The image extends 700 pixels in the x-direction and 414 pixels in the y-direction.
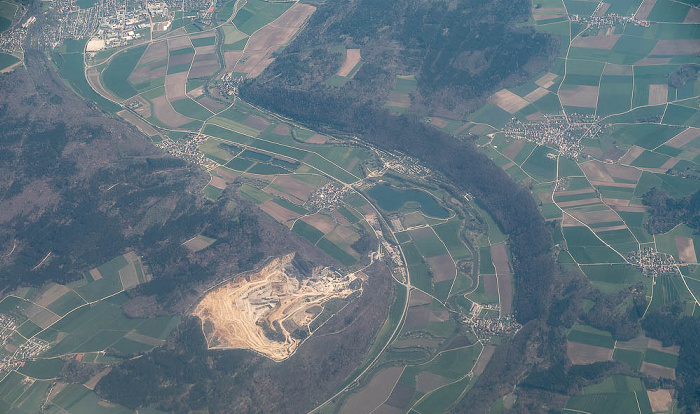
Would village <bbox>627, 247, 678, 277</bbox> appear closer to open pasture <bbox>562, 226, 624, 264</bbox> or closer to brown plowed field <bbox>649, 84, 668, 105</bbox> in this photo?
open pasture <bbox>562, 226, 624, 264</bbox>

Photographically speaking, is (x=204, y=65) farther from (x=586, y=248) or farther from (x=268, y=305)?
(x=586, y=248)

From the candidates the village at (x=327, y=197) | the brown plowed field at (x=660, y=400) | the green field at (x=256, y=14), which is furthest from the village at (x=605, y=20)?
the brown plowed field at (x=660, y=400)

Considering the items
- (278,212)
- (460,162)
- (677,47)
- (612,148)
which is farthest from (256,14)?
(677,47)

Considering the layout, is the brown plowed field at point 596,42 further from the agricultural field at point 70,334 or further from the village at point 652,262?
the agricultural field at point 70,334

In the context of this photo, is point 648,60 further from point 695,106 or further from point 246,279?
point 246,279

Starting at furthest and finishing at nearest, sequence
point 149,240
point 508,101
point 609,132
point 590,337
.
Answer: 1. point 508,101
2. point 609,132
3. point 149,240
4. point 590,337
